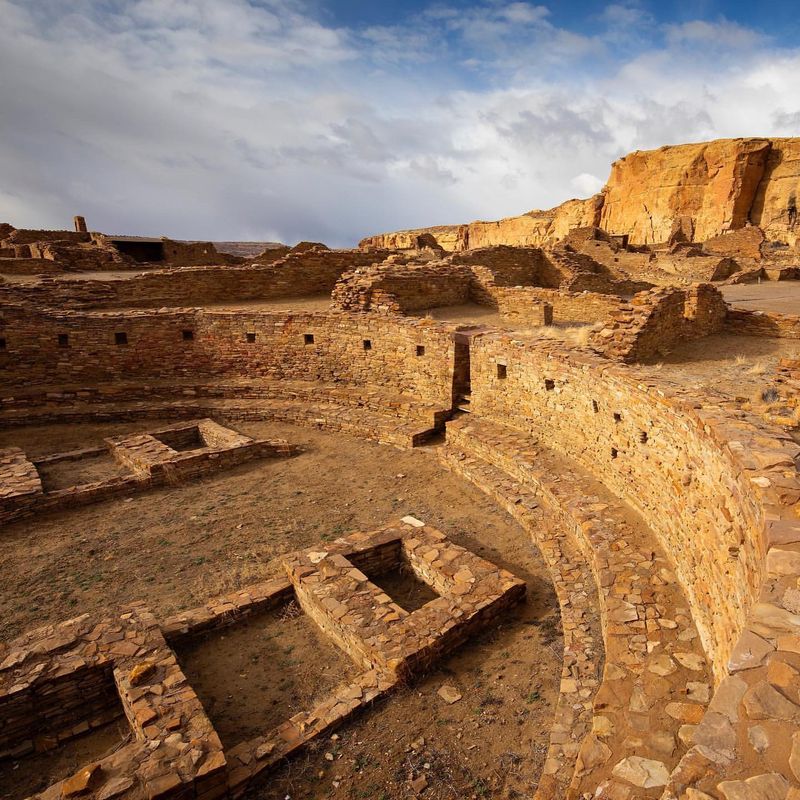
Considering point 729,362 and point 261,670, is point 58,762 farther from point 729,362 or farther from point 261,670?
point 729,362

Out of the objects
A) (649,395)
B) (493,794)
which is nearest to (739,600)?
(493,794)

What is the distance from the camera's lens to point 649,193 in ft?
161

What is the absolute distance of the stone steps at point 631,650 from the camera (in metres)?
3.40

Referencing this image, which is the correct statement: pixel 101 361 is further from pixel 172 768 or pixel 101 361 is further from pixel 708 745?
pixel 708 745

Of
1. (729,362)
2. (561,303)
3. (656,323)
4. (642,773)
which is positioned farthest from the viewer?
(561,303)

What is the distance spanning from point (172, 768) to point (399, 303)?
11036mm

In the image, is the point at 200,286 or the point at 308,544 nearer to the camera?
the point at 308,544

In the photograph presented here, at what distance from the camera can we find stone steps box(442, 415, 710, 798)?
134 inches

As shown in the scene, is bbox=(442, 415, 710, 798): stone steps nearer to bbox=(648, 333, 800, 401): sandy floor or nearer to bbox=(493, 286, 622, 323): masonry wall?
bbox=(648, 333, 800, 401): sandy floor

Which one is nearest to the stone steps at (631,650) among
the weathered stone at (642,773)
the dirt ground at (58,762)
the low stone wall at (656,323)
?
the weathered stone at (642,773)

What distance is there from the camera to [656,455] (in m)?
6.34

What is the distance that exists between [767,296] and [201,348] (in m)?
17.2

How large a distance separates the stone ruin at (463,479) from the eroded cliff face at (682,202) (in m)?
24.6

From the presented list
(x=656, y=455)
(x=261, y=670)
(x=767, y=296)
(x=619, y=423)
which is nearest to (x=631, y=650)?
(x=656, y=455)
